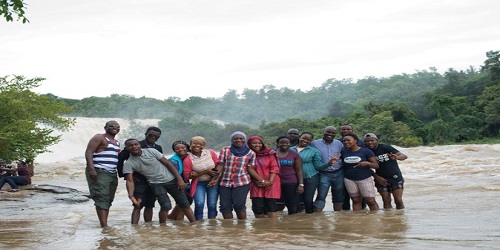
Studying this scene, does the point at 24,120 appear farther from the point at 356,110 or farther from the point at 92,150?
the point at 356,110

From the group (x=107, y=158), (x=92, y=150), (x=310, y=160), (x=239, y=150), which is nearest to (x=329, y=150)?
(x=310, y=160)

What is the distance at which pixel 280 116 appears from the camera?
7381 cm

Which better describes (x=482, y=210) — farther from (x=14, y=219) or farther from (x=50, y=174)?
(x=50, y=174)

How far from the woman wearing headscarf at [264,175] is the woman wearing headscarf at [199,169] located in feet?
1.70

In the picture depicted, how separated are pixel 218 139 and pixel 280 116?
29.3 metres

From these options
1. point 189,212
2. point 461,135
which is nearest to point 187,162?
point 189,212

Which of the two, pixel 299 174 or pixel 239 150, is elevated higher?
pixel 239 150

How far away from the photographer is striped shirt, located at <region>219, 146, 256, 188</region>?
8.21 meters

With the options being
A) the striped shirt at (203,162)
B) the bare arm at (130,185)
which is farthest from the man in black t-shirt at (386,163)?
the bare arm at (130,185)

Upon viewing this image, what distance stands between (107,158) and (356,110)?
3957cm

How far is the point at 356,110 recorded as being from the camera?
151 ft

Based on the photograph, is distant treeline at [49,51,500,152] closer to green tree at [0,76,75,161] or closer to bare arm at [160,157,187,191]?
green tree at [0,76,75,161]

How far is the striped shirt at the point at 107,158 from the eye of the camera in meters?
7.75

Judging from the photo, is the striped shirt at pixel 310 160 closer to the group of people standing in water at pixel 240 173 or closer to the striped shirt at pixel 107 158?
the group of people standing in water at pixel 240 173
